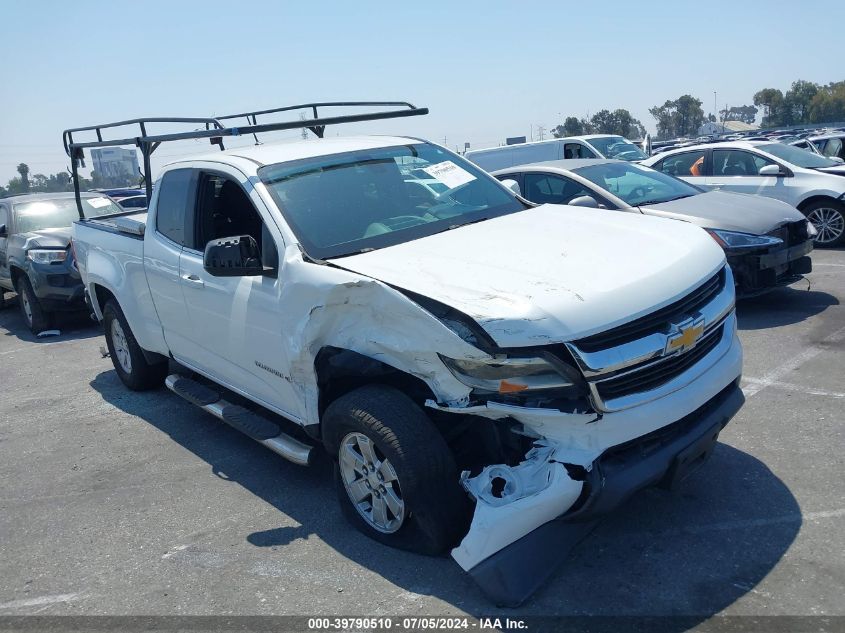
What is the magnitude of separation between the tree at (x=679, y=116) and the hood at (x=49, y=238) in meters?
63.7

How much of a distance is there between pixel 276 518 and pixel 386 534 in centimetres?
84

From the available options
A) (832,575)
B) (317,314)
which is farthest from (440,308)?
(832,575)

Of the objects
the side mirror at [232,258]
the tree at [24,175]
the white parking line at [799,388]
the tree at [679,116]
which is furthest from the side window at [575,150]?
the tree at [679,116]

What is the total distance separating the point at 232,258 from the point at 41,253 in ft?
23.7

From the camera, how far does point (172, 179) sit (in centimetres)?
564

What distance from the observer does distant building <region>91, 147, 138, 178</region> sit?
724 cm

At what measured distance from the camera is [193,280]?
16.7 feet

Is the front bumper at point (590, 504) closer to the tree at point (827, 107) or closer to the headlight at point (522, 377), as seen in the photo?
the headlight at point (522, 377)

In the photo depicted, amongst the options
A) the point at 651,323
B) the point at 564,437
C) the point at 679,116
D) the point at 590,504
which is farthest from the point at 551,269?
the point at 679,116

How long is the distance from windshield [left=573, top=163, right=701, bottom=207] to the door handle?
15.9ft

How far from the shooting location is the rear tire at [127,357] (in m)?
6.64

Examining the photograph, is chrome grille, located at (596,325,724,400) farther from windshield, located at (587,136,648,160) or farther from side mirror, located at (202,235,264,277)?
windshield, located at (587,136,648,160)

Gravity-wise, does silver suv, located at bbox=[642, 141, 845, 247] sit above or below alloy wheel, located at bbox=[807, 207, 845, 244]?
above

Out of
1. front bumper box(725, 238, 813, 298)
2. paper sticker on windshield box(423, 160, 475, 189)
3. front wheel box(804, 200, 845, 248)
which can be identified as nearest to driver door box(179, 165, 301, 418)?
paper sticker on windshield box(423, 160, 475, 189)
